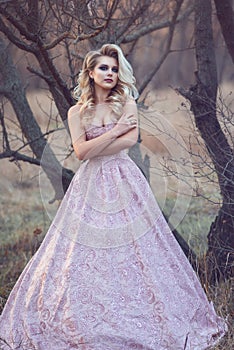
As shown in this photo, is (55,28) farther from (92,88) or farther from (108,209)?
(108,209)

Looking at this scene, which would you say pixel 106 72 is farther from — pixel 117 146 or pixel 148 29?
pixel 148 29

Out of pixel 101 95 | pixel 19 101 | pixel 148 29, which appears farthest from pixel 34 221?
pixel 101 95

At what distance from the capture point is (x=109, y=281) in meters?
3.72

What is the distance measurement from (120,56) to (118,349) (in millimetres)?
1495

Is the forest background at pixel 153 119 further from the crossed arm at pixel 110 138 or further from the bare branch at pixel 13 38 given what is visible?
the crossed arm at pixel 110 138

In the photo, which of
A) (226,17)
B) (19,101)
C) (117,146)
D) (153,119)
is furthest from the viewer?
(19,101)

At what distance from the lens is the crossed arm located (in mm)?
3809

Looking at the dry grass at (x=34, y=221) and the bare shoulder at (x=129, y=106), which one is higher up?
the bare shoulder at (x=129, y=106)

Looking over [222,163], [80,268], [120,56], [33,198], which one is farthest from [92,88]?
[33,198]

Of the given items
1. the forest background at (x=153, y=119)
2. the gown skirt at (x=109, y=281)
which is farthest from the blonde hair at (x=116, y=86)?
the forest background at (x=153, y=119)

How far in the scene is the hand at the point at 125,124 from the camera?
12.5ft

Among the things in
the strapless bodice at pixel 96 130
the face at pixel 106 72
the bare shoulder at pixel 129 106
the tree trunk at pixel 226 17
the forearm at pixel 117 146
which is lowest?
the forearm at pixel 117 146

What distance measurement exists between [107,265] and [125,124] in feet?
2.39

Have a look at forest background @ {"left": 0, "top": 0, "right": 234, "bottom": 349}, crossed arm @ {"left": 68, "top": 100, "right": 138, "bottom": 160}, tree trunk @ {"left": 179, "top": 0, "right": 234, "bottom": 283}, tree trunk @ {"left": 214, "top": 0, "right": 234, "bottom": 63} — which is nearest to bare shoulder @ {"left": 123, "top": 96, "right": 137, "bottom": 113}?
crossed arm @ {"left": 68, "top": 100, "right": 138, "bottom": 160}
